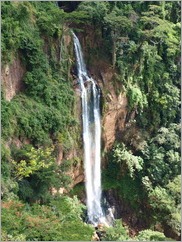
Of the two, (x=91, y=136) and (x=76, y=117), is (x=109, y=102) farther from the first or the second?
(x=76, y=117)

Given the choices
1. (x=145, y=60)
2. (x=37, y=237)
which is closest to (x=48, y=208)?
(x=37, y=237)

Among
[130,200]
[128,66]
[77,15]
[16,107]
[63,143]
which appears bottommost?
[130,200]

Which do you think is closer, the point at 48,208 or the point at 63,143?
the point at 48,208

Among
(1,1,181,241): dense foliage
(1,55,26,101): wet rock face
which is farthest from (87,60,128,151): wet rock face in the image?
(1,55,26,101): wet rock face

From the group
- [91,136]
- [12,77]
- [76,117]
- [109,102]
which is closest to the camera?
[12,77]

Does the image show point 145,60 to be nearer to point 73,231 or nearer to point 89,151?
point 89,151

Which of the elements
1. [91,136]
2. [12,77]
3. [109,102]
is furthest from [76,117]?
[12,77]

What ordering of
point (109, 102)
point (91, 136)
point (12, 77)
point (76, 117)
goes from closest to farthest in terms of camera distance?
point (12, 77)
point (76, 117)
point (91, 136)
point (109, 102)

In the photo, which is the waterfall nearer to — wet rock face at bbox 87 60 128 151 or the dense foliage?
wet rock face at bbox 87 60 128 151
